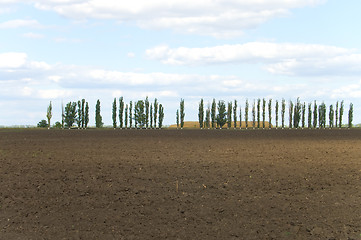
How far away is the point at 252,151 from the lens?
30250 mm

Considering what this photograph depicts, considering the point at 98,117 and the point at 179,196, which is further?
the point at 98,117

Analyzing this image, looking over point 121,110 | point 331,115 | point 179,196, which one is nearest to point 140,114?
point 121,110

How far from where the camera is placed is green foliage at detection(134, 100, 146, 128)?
135625 mm

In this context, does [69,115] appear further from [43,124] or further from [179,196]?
[179,196]

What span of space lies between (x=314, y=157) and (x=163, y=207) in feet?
43.7

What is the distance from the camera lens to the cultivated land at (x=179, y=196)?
16.5 metres

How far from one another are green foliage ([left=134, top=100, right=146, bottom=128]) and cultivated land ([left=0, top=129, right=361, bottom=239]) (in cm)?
10727

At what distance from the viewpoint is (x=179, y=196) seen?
1945 cm

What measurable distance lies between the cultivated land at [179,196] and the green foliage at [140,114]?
352 ft

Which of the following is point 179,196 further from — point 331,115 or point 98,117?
point 331,115

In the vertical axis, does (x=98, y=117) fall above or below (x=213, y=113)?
below

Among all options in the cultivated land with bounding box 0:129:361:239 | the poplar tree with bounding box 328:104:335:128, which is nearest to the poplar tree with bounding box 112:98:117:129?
the poplar tree with bounding box 328:104:335:128

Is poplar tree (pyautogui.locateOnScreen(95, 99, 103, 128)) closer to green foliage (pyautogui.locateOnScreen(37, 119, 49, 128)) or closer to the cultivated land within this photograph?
green foliage (pyautogui.locateOnScreen(37, 119, 49, 128))

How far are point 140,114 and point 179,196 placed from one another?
11778cm
